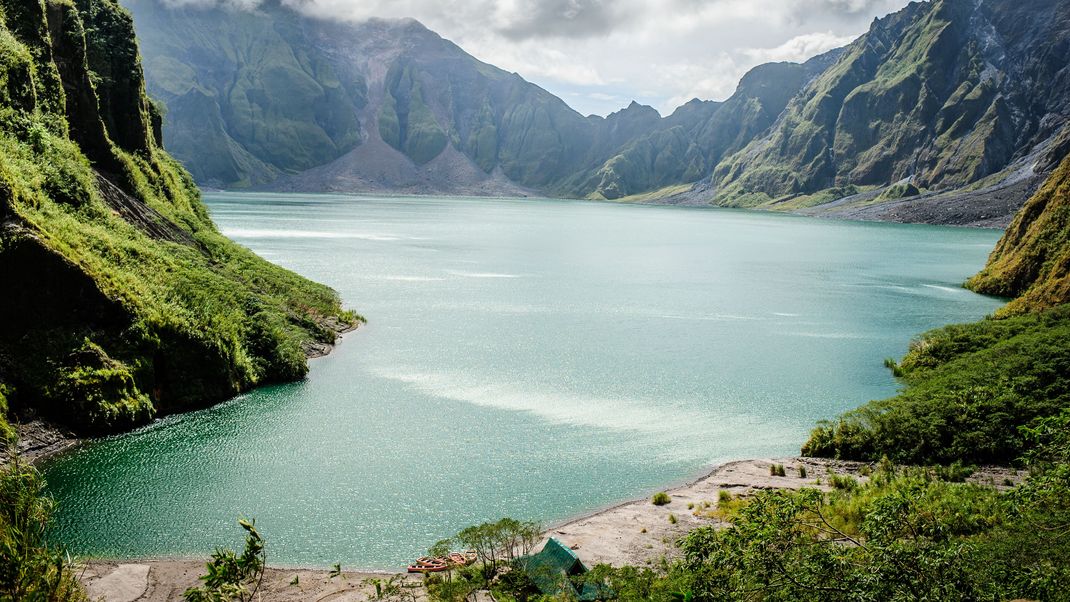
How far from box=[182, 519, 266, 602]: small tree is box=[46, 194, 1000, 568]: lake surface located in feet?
9.37

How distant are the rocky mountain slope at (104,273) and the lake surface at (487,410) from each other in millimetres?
2320

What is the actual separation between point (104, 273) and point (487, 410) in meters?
19.0

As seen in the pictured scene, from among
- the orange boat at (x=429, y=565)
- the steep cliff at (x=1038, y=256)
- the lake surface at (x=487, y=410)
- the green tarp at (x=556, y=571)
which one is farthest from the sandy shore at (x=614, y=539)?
the steep cliff at (x=1038, y=256)

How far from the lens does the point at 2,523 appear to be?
1497 centimetres

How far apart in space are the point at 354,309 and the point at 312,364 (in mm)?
16386

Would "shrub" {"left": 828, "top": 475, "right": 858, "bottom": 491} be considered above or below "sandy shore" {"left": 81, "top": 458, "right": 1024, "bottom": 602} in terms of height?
above

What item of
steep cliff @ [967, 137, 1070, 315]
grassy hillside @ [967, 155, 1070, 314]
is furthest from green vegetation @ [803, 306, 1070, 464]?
grassy hillside @ [967, 155, 1070, 314]

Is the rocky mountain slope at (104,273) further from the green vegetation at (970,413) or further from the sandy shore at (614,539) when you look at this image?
the green vegetation at (970,413)

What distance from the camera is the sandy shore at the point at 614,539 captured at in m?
18.1

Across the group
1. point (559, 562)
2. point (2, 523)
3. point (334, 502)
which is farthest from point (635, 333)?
point (2, 523)

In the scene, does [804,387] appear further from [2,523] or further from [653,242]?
[653,242]

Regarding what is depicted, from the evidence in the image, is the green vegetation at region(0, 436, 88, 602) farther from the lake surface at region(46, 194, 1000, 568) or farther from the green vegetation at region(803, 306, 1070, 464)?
the green vegetation at region(803, 306, 1070, 464)

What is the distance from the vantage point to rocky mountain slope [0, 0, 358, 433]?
28.7 metres

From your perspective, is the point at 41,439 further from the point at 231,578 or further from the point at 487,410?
the point at 487,410
